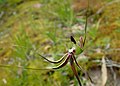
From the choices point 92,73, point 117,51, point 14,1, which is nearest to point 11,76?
point 92,73

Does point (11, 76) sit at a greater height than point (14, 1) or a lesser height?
lesser

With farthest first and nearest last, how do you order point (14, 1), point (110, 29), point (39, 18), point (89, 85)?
point (14, 1) → point (39, 18) → point (110, 29) → point (89, 85)

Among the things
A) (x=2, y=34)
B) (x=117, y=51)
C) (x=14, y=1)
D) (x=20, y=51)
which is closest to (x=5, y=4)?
(x=14, y=1)

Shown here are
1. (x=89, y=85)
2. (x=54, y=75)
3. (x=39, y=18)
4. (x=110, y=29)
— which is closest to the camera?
(x=89, y=85)

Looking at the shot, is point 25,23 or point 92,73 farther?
point 25,23

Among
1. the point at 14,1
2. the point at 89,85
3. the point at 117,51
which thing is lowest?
the point at 89,85

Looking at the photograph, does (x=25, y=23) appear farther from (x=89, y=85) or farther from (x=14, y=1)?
(x=89, y=85)
